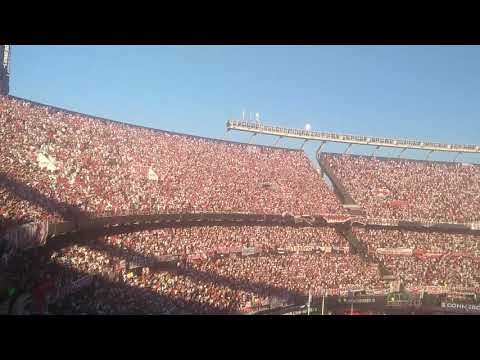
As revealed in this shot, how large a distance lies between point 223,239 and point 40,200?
6691 millimetres

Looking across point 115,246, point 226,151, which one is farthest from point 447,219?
point 115,246

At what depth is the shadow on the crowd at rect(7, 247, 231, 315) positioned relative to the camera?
7730mm

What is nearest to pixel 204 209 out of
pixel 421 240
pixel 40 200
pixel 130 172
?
pixel 130 172

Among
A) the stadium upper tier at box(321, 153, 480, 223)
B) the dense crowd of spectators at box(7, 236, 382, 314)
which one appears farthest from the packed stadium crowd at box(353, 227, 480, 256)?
the dense crowd of spectators at box(7, 236, 382, 314)

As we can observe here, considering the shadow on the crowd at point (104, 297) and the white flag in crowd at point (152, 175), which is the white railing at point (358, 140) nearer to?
the white flag in crowd at point (152, 175)

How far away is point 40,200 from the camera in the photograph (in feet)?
31.9

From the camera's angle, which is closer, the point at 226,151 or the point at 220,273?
the point at 220,273

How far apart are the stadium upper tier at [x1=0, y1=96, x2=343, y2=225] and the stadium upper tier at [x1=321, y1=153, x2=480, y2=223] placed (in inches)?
67.7

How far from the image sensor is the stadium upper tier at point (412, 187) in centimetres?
1697

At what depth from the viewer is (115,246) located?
36.6 feet

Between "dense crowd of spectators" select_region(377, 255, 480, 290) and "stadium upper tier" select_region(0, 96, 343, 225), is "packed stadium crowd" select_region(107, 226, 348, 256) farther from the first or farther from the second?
"dense crowd of spectators" select_region(377, 255, 480, 290)
